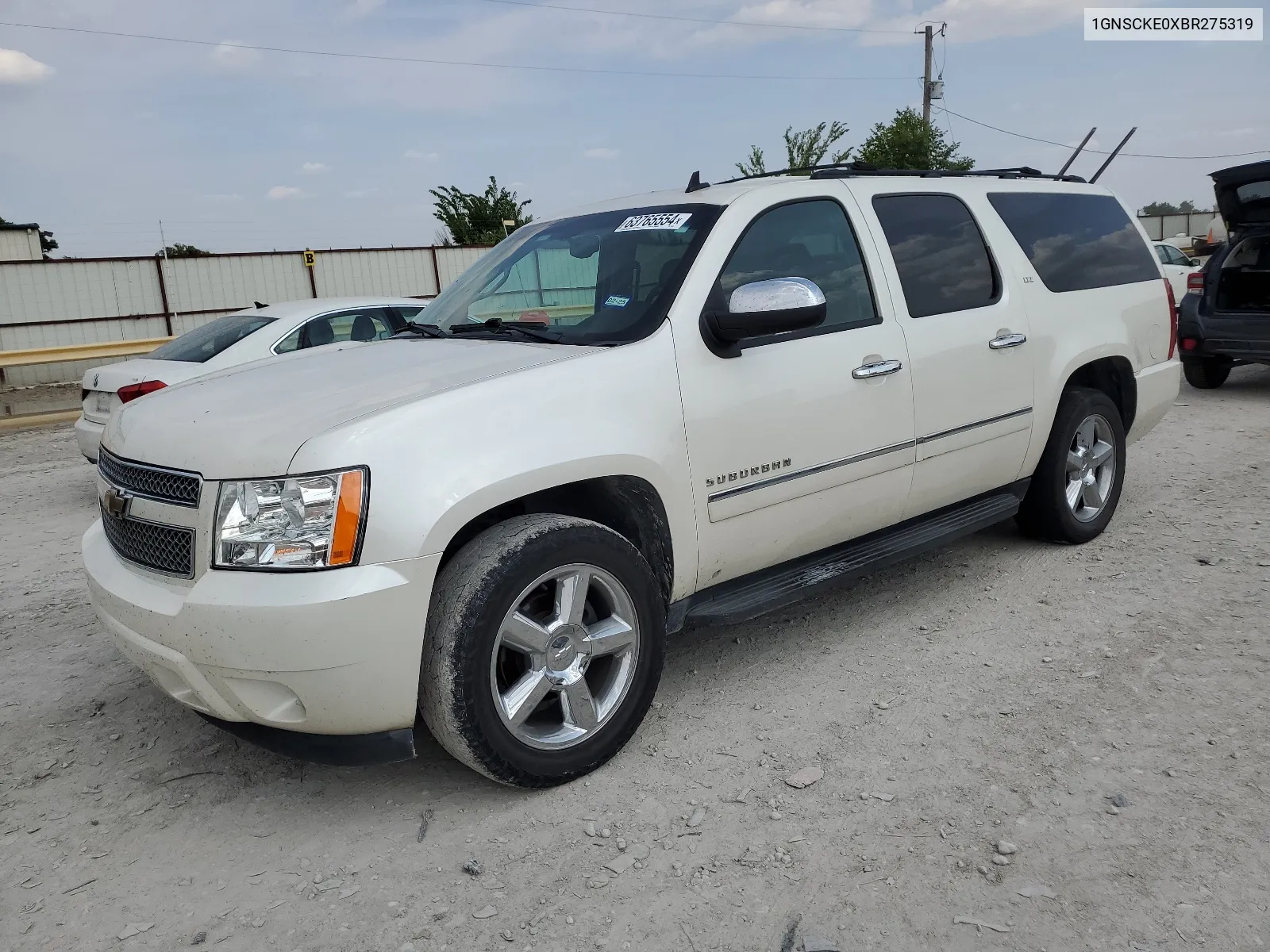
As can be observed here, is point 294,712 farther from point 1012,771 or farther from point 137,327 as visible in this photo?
point 137,327

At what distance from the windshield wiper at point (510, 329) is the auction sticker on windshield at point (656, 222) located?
21.8 inches

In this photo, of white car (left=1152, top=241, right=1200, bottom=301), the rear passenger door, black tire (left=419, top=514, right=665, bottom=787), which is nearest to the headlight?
black tire (left=419, top=514, right=665, bottom=787)

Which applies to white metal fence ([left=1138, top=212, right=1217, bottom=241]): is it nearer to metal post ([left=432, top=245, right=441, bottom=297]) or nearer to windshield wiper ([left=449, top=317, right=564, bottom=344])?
metal post ([left=432, top=245, right=441, bottom=297])

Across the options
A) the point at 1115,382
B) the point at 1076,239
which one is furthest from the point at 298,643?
the point at 1115,382

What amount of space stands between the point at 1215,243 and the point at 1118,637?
8214 mm

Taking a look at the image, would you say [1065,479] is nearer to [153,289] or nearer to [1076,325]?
[1076,325]

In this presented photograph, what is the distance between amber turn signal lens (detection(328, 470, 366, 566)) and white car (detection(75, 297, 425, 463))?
17.4ft

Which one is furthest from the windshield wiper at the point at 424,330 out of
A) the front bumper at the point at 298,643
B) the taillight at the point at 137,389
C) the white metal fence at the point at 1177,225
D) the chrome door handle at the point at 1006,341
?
the white metal fence at the point at 1177,225

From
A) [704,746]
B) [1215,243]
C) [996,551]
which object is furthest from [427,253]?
[704,746]

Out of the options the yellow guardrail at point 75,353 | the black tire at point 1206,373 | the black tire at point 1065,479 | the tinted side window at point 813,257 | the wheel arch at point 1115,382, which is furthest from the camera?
the yellow guardrail at point 75,353

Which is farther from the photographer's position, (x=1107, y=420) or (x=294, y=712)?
(x=1107, y=420)

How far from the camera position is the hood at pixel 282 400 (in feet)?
9.05

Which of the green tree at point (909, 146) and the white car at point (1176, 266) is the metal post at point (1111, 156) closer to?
the white car at point (1176, 266)

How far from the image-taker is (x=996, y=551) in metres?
5.20
